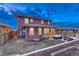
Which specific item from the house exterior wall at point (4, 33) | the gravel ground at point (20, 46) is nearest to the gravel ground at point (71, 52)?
the gravel ground at point (20, 46)

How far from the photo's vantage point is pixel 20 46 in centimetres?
299

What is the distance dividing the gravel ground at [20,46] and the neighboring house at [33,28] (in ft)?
0.26

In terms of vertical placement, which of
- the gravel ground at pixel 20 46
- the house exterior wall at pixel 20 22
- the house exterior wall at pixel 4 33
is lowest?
the gravel ground at pixel 20 46

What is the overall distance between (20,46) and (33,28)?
1.04ft

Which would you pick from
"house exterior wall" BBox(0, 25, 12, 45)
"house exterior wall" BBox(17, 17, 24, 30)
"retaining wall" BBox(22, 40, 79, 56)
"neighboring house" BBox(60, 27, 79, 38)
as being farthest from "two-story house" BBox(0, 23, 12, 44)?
"neighboring house" BBox(60, 27, 79, 38)

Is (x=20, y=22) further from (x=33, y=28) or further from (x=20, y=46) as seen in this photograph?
(x=20, y=46)

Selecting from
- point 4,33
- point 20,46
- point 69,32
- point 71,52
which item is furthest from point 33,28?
point 71,52

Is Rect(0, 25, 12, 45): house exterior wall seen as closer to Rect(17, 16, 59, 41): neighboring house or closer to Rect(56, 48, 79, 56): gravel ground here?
Rect(17, 16, 59, 41): neighboring house

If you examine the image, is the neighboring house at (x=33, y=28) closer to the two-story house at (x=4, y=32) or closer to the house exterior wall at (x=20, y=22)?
the house exterior wall at (x=20, y=22)

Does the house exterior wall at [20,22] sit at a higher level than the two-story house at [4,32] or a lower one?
higher

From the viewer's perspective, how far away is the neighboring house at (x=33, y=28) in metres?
2.97

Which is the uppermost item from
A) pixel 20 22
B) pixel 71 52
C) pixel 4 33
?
pixel 20 22

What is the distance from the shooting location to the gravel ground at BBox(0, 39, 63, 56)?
2979 millimetres

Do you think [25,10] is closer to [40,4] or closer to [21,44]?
[40,4]
